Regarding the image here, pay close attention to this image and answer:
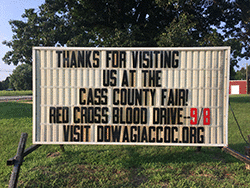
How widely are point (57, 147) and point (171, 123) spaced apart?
4952 millimetres

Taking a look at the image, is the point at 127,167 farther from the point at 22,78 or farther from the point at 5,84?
the point at 5,84

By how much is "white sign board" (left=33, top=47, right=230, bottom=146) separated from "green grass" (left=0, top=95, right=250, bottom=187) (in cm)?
101

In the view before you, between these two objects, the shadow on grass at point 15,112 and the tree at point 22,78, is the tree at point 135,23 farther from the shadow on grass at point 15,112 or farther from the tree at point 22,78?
the tree at point 22,78

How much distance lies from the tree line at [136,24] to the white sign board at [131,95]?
9.07 m

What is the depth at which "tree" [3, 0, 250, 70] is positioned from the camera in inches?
594

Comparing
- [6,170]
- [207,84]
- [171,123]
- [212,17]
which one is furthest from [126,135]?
[212,17]

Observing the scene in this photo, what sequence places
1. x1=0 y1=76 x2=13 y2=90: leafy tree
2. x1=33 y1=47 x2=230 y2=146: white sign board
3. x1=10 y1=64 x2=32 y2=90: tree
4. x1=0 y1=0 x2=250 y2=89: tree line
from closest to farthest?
1. x1=33 y1=47 x2=230 y2=146: white sign board
2. x1=0 y1=0 x2=250 y2=89: tree line
3. x1=10 y1=64 x2=32 y2=90: tree
4. x1=0 y1=76 x2=13 y2=90: leafy tree

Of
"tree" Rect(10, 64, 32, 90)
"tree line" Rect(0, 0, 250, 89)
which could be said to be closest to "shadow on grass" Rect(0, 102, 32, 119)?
"tree line" Rect(0, 0, 250, 89)

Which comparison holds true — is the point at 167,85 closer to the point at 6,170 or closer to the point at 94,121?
the point at 94,121

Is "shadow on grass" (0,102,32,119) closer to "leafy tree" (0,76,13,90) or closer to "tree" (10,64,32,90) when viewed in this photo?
Answer: "tree" (10,64,32,90)

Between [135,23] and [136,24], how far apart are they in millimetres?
286

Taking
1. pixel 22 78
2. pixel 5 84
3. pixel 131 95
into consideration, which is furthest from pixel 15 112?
pixel 5 84

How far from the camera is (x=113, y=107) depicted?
5.14 metres

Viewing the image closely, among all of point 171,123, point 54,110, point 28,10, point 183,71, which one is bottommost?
point 171,123
